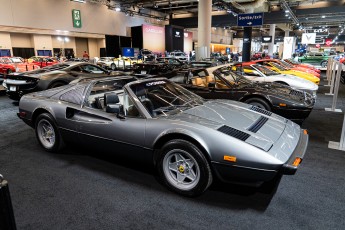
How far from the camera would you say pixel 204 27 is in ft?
53.0

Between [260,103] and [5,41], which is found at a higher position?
[5,41]

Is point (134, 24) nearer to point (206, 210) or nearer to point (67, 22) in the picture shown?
point (67, 22)

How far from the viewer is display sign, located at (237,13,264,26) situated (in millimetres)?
14288

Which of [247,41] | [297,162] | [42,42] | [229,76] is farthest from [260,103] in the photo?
[42,42]

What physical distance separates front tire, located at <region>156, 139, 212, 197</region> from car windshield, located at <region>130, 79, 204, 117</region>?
51cm

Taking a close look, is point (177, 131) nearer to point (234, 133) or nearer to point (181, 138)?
point (181, 138)

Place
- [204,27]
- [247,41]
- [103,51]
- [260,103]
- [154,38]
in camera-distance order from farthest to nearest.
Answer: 1. [154,38]
2. [103,51]
3. [247,41]
4. [204,27]
5. [260,103]

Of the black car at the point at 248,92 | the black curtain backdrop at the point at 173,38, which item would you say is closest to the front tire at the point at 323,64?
the black curtain backdrop at the point at 173,38

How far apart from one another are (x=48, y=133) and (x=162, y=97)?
207cm

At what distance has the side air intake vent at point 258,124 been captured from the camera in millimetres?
2797

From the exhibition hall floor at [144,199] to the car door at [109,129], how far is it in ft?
1.40

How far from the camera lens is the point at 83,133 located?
137 inches

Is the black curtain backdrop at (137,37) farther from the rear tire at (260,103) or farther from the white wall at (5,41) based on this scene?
the rear tire at (260,103)

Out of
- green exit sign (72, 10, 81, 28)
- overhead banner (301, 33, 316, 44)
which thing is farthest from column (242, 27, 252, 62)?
green exit sign (72, 10, 81, 28)
